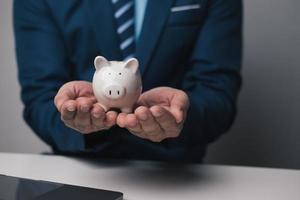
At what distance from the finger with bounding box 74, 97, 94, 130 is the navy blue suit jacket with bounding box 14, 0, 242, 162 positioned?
0.92 ft

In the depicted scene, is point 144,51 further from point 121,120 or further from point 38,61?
point 121,120

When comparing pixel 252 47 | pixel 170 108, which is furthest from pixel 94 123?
pixel 252 47

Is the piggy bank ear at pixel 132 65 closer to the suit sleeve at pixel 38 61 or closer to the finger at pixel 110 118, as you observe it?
the finger at pixel 110 118

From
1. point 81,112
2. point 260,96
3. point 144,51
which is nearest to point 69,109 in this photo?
point 81,112

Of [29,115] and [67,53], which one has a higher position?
[67,53]

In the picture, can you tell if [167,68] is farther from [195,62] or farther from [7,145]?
[7,145]

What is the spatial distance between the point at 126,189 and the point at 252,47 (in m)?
0.58

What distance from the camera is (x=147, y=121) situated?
438 millimetres

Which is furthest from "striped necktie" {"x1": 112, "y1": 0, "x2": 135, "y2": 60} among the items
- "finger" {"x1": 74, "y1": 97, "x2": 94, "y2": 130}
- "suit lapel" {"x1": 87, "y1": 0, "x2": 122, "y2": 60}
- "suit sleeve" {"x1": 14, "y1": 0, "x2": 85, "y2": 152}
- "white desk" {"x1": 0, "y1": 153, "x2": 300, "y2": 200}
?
"finger" {"x1": 74, "y1": 97, "x2": 94, "y2": 130}

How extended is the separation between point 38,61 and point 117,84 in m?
0.39

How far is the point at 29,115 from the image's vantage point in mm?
790

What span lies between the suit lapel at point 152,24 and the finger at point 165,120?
33 cm

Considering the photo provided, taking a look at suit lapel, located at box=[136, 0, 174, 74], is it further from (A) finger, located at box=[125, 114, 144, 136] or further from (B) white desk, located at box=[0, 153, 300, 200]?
(A) finger, located at box=[125, 114, 144, 136]

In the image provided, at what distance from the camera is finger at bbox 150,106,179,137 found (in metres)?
0.43
